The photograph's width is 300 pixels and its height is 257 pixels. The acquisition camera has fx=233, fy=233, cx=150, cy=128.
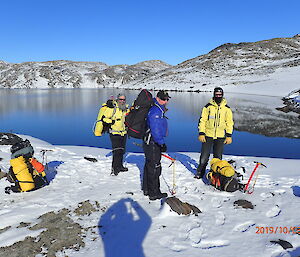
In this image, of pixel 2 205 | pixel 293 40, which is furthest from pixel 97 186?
pixel 293 40

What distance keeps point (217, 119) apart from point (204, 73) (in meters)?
93.9

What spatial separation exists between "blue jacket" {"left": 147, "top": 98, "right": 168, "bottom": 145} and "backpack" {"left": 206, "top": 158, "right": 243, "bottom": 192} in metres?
2.16

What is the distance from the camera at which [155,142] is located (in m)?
5.92

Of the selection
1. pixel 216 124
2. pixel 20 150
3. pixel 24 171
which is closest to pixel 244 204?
pixel 216 124

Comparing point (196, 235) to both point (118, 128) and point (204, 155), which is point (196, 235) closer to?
point (204, 155)

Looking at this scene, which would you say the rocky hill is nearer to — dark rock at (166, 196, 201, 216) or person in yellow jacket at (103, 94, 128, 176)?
person in yellow jacket at (103, 94, 128, 176)

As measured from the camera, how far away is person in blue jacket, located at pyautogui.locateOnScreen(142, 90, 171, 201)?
223 inches

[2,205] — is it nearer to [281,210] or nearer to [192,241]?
[192,241]

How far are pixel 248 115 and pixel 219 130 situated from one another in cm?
2235

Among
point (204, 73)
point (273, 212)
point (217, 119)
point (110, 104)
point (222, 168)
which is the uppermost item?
point (204, 73)

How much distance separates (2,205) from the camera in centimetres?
560

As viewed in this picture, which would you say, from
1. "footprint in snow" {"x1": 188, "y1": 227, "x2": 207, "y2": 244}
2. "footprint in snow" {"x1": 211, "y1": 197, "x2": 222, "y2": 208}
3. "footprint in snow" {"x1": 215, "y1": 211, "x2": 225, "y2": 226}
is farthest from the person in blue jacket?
"footprint in snow" {"x1": 188, "y1": 227, "x2": 207, "y2": 244}

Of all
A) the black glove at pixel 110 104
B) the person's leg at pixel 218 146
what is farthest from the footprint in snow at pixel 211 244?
the black glove at pixel 110 104

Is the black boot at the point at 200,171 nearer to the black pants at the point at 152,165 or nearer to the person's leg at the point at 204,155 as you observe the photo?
the person's leg at the point at 204,155
